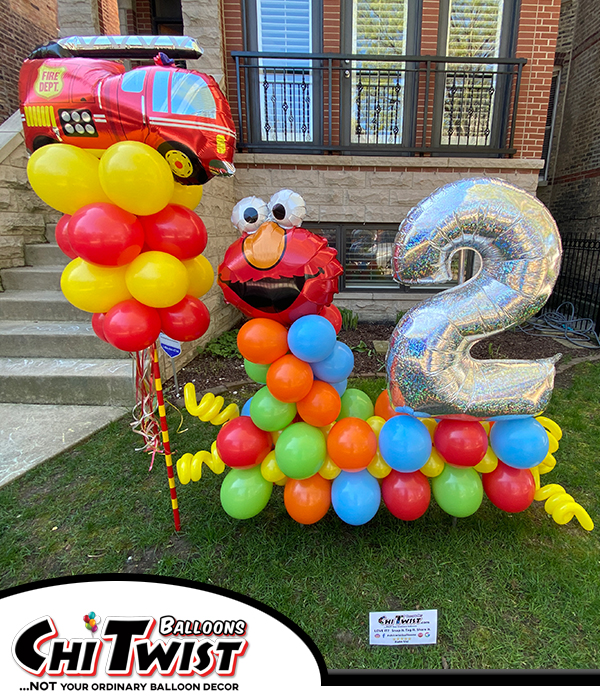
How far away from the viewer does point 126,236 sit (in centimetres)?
167

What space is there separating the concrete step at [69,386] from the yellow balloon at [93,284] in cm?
215

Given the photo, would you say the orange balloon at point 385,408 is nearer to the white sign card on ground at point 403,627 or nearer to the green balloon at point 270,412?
the green balloon at point 270,412

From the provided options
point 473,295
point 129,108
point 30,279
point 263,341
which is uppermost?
point 129,108

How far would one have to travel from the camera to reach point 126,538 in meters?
2.30

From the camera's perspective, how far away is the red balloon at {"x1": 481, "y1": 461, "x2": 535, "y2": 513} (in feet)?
6.59

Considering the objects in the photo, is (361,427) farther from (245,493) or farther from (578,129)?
(578,129)

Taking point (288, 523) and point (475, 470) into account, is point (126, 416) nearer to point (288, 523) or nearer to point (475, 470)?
point (288, 523)

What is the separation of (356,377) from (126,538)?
278 centimetres

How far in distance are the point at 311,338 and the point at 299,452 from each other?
1.70 ft

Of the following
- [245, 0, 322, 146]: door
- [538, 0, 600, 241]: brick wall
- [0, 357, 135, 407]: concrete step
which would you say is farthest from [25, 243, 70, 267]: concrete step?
[538, 0, 600, 241]: brick wall

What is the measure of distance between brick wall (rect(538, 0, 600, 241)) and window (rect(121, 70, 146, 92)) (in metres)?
8.94

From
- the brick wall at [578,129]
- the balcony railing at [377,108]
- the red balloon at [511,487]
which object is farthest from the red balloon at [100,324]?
the brick wall at [578,129]

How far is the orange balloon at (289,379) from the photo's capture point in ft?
5.92

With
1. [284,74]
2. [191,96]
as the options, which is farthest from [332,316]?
[284,74]
